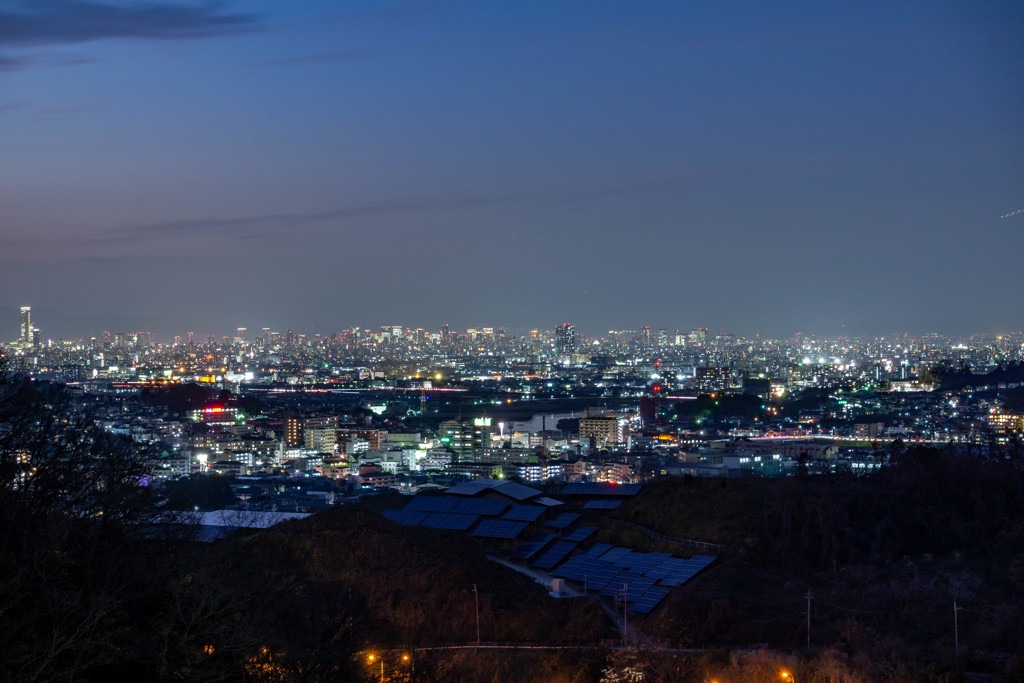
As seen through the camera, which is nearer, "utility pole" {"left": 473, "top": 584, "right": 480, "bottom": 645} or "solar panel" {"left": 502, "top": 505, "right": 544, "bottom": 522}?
"utility pole" {"left": 473, "top": 584, "right": 480, "bottom": 645}

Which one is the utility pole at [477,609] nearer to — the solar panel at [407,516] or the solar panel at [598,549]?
the solar panel at [598,549]

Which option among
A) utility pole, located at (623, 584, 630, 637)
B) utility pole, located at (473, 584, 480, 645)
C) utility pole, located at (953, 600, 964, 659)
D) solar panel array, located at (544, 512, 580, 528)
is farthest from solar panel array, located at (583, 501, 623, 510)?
utility pole, located at (953, 600, 964, 659)

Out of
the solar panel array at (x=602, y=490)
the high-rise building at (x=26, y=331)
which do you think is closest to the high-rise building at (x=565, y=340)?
the high-rise building at (x=26, y=331)

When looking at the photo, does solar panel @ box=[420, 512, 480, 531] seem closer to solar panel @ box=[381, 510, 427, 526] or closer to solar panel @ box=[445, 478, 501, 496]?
solar panel @ box=[381, 510, 427, 526]

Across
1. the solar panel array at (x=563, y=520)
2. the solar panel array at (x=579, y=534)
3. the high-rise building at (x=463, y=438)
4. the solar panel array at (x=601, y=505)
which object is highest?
the solar panel array at (x=601, y=505)

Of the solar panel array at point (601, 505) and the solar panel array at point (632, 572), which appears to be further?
the solar panel array at point (601, 505)

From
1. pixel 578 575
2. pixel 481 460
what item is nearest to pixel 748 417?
pixel 481 460

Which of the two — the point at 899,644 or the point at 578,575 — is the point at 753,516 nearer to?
the point at 578,575

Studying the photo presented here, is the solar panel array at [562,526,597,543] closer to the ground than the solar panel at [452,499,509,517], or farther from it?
closer to the ground
